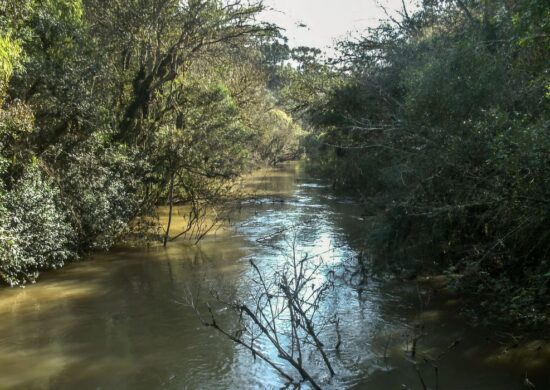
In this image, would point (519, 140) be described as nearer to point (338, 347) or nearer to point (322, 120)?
point (338, 347)

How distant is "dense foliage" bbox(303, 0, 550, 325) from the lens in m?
6.49

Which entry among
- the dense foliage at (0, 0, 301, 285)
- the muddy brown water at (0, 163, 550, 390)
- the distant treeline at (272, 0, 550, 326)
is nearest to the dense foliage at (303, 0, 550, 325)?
the distant treeline at (272, 0, 550, 326)

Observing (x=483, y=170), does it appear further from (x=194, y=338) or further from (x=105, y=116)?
(x=105, y=116)

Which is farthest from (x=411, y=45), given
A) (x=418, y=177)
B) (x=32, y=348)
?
(x=32, y=348)

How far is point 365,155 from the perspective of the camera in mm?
17500

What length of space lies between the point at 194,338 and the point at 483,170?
5559mm

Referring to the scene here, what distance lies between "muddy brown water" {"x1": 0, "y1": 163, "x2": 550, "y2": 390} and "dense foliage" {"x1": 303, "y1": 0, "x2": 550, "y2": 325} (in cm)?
83

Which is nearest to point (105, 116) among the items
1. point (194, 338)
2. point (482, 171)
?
point (194, 338)

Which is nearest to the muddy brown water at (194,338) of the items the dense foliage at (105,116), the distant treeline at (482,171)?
the distant treeline at (482,171)

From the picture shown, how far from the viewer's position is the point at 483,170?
7.41 meters

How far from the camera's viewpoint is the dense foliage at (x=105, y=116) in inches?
446

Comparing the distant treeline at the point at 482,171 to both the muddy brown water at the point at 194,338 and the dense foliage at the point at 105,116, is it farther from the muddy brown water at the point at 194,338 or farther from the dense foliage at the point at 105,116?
the dense foliage at the point at 105,116

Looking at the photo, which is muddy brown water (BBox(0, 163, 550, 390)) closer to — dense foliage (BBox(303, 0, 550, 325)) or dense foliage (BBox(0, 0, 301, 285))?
dense foliage (BBox(303, 0, 550, 325))

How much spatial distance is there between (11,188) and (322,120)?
13616mm
